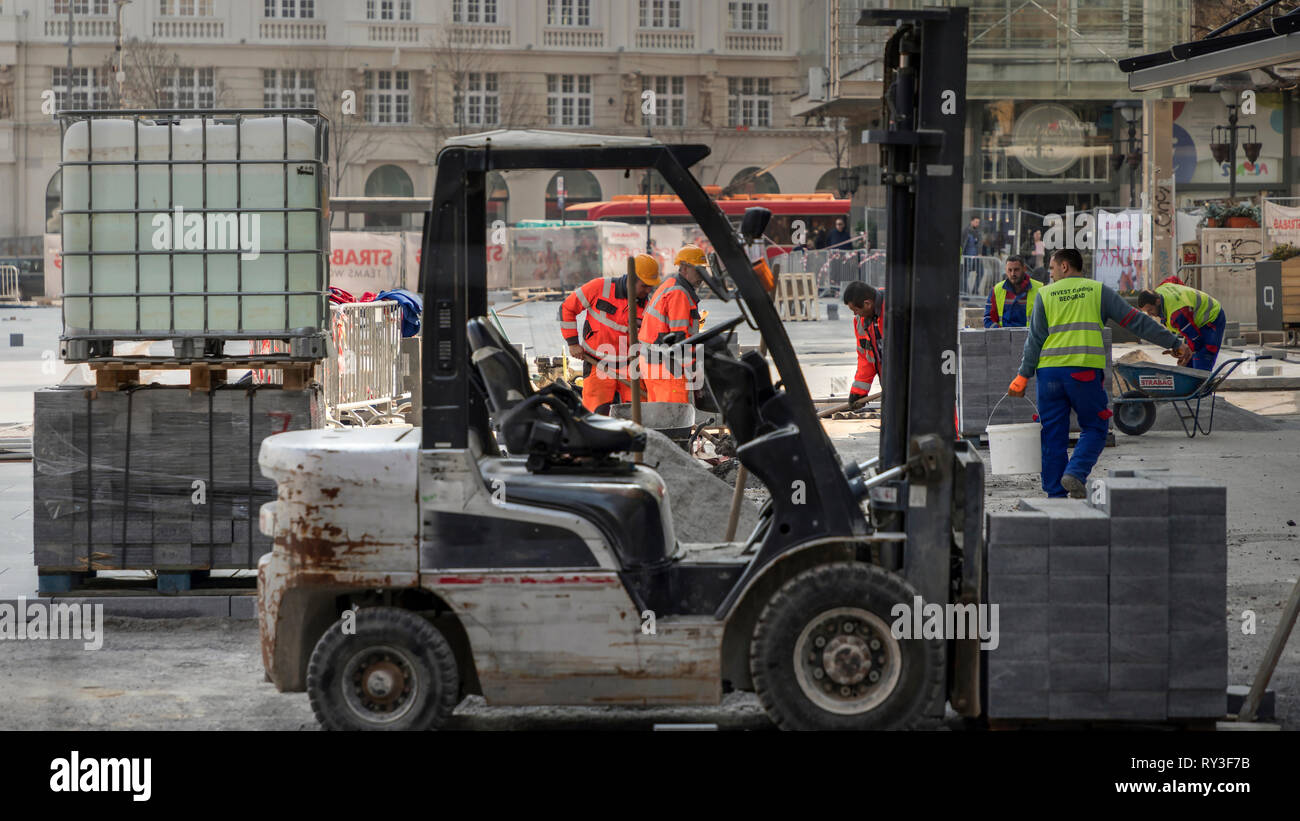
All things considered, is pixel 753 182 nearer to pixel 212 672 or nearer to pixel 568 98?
pixel 568 98

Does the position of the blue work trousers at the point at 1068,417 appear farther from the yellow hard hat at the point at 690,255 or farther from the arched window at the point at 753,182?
the arched window at the point at 753,182

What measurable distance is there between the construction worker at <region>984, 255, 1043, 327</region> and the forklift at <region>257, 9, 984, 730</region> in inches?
422

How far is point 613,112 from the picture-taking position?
225 feet

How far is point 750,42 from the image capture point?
69750 mm

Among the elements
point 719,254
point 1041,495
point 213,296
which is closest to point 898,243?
point 719,254

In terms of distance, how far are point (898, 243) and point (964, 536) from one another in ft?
3.73

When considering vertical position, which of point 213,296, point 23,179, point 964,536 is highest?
point 23,179

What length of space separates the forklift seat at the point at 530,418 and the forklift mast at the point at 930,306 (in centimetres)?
104

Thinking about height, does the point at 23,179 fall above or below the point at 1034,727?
above

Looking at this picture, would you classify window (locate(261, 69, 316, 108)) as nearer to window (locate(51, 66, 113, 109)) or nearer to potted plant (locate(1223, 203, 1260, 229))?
window (locate(51, 66, 113, 109))

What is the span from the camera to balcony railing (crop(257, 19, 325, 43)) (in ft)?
214


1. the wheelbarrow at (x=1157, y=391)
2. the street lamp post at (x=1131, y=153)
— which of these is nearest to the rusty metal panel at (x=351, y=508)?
the wheelbarrow at (x=1157, y=391)
